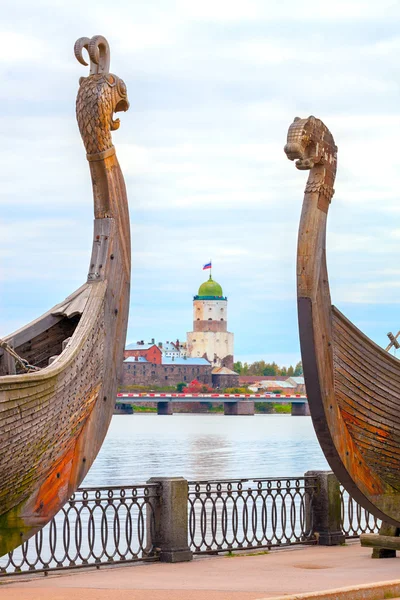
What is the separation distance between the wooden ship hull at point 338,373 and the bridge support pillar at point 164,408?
118 metres

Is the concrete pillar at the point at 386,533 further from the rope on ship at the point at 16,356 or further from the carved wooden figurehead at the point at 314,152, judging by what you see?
the rope on ship at the point at 16,356

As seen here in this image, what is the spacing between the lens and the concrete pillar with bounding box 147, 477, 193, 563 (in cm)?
1012

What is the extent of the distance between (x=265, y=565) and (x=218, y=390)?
131 meters

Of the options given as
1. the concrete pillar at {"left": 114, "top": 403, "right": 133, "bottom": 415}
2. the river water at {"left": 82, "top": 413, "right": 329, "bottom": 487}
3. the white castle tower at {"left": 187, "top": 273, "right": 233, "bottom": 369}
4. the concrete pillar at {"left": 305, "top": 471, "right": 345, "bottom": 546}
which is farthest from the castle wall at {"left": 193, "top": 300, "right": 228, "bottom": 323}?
the concrete pillar at {"left": 305, "top": 471, "right": 345, "bottom": 546}

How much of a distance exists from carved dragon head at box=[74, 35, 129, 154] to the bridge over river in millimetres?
103814

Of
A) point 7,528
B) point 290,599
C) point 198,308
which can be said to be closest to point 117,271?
point 7,528

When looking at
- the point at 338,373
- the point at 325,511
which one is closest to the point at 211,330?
the point at 325,511

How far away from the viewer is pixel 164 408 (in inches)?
5143

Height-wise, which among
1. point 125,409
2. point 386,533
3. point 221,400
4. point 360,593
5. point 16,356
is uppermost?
point 125,409

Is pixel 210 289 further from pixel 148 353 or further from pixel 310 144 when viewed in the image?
pixel 310 144

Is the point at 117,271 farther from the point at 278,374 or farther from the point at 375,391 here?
the point at 278,374

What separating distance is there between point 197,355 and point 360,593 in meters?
143

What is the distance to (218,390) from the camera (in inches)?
5536

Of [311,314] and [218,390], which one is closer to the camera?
[311,314]
